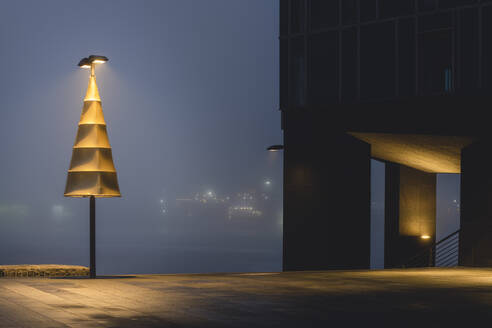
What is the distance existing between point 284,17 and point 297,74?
2592mm

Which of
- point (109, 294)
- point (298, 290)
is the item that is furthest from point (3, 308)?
point (298, 290)

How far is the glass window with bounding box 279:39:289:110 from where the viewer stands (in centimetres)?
3438

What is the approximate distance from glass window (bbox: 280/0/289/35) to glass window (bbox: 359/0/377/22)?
3.76 metres

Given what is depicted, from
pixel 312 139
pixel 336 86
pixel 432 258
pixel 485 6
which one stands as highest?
pixel 485 6

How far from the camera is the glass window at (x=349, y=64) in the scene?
3203 centimetres

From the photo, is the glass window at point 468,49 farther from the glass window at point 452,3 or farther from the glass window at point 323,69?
the glass window at point 323,69

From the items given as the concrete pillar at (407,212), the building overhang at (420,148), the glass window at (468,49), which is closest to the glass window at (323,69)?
the building overhang at (420,148)

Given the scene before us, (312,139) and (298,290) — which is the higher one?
(312,139)

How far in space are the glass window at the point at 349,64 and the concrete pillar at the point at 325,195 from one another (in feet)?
7.24

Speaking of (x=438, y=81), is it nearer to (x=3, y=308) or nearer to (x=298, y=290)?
(x=298, y=290)

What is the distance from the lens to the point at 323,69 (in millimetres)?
33000

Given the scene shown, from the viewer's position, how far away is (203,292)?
15.5 metres

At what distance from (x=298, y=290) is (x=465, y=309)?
3844 millimetres

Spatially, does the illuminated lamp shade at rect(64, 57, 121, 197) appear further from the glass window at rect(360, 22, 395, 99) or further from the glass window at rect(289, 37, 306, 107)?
the glass window at rect(289, 37, 306, 107)
